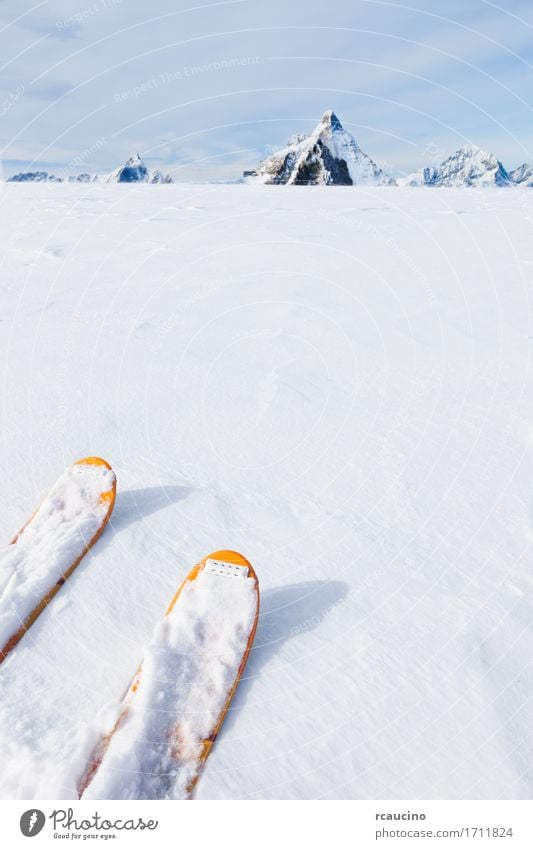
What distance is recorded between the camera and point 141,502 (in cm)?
488

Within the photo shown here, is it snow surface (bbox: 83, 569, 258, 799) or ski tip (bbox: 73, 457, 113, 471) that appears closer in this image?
snow surface (bbox: 83, 569, 258, 799)

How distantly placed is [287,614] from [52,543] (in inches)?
77.8

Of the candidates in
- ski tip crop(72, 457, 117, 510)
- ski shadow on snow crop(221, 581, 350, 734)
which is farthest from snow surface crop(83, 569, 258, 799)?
ski tip crop(72, 457, 117, 510)

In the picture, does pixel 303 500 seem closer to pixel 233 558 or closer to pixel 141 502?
pixel 233 558

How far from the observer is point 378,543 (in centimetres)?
444

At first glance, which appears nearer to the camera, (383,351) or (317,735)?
(317,735)

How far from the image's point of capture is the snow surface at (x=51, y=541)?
3846mm

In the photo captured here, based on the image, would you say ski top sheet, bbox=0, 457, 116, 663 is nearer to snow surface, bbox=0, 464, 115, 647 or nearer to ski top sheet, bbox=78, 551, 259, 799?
snow surface, bbox=0, 464, 115, 647

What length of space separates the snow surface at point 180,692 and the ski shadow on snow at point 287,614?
0.13 m

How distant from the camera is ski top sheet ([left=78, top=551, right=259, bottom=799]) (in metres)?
2.96

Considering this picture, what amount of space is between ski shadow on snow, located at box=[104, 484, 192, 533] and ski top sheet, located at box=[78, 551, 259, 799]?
94 centimetres
